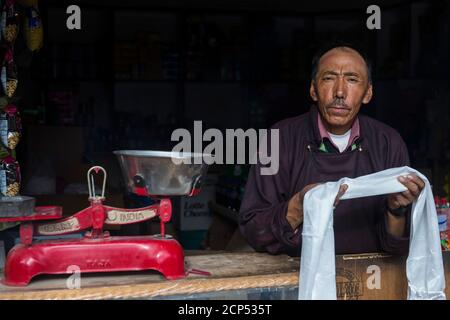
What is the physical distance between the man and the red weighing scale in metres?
0.28

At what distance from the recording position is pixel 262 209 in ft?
5.85

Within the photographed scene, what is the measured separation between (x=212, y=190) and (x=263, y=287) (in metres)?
2.83

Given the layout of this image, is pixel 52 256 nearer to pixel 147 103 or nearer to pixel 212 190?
pixel 212 190

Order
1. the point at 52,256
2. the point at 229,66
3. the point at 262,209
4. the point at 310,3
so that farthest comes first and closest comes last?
the point at 229,66 → the point at 310,3 → the point at 262,209 → the point at 52,256

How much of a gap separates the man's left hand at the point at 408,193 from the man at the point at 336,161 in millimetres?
78

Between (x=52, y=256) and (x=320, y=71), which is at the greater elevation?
(x=320, y=71)

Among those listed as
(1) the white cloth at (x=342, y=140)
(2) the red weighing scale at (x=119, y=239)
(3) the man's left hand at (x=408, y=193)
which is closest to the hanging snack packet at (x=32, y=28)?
(2) the red weighing scale at (x=119, y=239)

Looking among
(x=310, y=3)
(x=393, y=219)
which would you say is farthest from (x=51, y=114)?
(x=393, y=219)

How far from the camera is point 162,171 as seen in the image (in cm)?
147

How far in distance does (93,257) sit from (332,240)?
1.90 ft

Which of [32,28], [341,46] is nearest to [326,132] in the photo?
[341,46]

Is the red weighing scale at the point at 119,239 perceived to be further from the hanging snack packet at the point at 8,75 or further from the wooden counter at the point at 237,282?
the hanging snack packet at the point at 8,75
